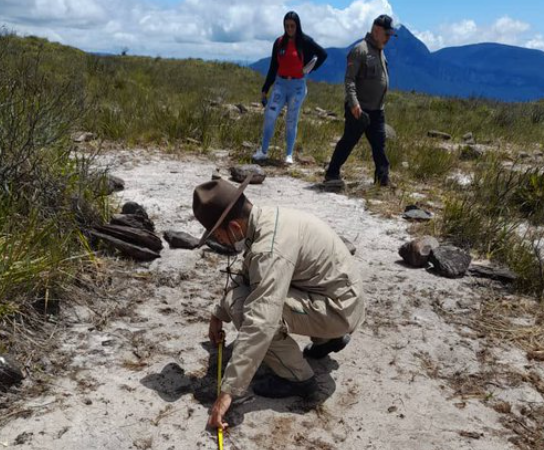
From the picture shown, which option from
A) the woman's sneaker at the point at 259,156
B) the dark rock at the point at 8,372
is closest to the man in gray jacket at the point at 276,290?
the dark rock at the point at 8,372

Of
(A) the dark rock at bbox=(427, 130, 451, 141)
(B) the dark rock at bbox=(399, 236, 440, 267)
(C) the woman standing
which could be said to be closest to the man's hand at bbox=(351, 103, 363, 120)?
(C) the woman standing

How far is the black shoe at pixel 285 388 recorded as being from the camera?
98.5 inches

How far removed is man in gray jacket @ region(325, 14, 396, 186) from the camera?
17.7ft

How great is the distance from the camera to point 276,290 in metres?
2.10

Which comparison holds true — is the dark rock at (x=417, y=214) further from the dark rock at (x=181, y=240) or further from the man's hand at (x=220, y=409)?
the man's hand at (x=220, y=409)

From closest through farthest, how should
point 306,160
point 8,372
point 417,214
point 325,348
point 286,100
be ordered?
1. point 8,372
2. point 325,348
3. point 417,214
4. point 286,100
5. point 306,160

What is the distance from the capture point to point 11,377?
2377mm

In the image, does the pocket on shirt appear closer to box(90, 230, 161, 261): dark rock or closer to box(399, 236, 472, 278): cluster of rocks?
box(399, 236, 472, 278): cluster of rocks

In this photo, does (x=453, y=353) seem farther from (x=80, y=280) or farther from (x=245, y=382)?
(x=80, y=280)

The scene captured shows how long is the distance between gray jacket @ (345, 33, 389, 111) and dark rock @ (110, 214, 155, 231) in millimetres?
2518

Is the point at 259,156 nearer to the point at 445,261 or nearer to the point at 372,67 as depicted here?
the point at 372,67

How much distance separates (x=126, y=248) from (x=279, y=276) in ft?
6.32

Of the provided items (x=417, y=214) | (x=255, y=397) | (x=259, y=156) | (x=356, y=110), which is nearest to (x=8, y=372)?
(x=255, y=397)

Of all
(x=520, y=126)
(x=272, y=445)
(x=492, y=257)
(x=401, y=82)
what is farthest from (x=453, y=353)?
(x=401, y=82)
